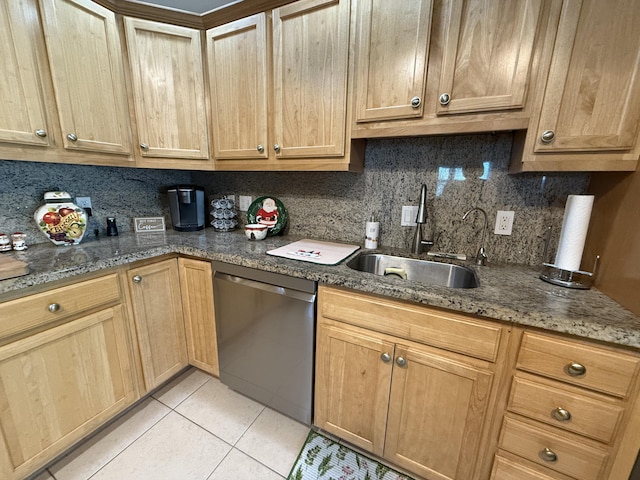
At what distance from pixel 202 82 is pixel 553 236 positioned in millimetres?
2058

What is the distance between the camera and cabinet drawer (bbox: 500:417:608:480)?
792 millimetres

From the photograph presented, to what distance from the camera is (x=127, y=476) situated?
1.15m

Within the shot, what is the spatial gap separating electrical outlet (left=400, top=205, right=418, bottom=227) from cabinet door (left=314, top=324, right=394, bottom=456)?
27.4 inches

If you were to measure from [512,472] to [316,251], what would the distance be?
3.74 feet

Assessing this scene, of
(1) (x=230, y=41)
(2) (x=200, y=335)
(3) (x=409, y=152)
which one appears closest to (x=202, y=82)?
(1) (x=230, y=41)

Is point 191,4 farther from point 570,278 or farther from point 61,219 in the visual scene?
point 570,278

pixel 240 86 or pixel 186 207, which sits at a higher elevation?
pixel 240 86

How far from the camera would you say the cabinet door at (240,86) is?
1358mm

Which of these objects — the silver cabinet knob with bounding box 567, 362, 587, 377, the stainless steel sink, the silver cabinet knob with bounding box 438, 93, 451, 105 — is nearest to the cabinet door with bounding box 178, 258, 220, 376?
the stainless steel sink

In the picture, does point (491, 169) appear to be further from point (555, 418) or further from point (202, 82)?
point (202, 82)

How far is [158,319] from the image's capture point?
1.44 metres

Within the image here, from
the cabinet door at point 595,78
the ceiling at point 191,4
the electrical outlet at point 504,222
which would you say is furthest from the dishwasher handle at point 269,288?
the ceiling at point 191,4

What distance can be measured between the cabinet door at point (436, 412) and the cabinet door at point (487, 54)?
976 mm

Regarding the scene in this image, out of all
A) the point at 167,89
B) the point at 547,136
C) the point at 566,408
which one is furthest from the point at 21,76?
the point at 566,408
